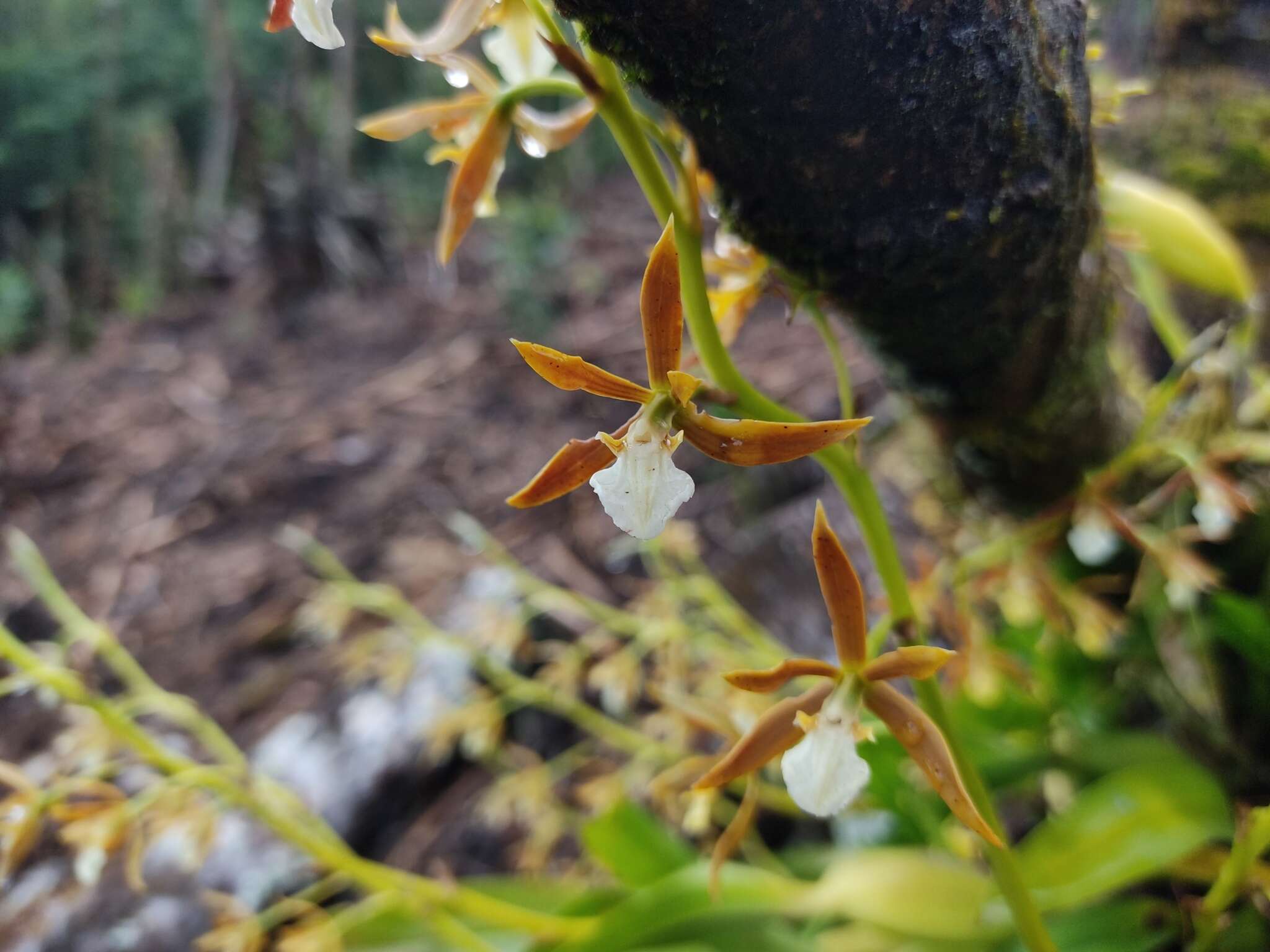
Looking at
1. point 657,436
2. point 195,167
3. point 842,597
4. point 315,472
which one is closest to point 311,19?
point 657,436

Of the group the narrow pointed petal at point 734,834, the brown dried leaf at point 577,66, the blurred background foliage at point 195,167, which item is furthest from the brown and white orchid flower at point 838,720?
the blurred background foliage at point 195,167

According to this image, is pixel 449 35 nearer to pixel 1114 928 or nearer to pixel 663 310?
pixel 663 310

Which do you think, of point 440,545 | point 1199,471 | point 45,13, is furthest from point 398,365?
point 1199,471

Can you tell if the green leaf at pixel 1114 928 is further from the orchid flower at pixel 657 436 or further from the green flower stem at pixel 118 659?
the green flower stem at pixel 118 659

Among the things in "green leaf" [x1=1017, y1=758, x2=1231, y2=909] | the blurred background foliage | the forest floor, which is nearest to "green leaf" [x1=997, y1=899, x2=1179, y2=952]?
"green leaf" [x1=1017, y1=758, x2=1231, y2=909]

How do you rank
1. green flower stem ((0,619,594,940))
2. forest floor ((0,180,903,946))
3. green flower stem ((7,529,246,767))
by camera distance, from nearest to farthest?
green flower stem ((0,619,594,940)) → green flower stem ((7,529,246,767)) → forest floor ((0,180,903,946))

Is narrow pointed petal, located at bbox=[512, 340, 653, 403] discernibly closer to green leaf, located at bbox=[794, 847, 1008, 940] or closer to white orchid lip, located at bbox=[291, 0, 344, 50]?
white orchid lip, located at bbox=[291, 0, 344, 50]

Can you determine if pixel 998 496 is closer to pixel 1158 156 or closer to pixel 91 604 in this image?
pixel 1158 156
